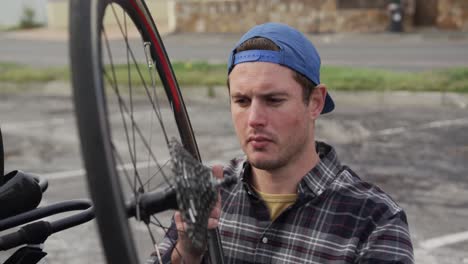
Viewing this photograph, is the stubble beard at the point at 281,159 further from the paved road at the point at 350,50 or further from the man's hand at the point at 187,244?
the paved road at the point at 350,50

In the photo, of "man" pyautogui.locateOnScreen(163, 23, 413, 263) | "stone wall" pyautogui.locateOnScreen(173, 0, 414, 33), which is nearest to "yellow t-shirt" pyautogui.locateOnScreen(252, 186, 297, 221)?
"man" pyautogui.locateOnScreen(163, 23, 413, 263)

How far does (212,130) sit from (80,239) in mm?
3730

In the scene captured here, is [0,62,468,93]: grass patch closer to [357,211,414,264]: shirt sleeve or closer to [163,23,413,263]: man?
[163,23,413,263]: man

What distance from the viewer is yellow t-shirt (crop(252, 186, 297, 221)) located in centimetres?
234

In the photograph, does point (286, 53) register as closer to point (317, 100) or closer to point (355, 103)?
point (317, 100)

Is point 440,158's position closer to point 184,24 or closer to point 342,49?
point 342,49

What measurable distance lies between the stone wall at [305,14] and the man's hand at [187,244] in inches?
791

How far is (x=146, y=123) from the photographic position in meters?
9.74

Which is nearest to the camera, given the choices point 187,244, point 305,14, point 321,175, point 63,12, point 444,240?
point 187,244

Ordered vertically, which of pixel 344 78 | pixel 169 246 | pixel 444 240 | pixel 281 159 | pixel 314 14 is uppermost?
pixel 281 159

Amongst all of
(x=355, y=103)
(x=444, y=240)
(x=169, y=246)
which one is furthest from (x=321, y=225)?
(x=355, y=103)

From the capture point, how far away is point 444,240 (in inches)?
210

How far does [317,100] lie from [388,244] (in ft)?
1.39

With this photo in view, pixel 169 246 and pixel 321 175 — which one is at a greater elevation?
pixel 321 175
